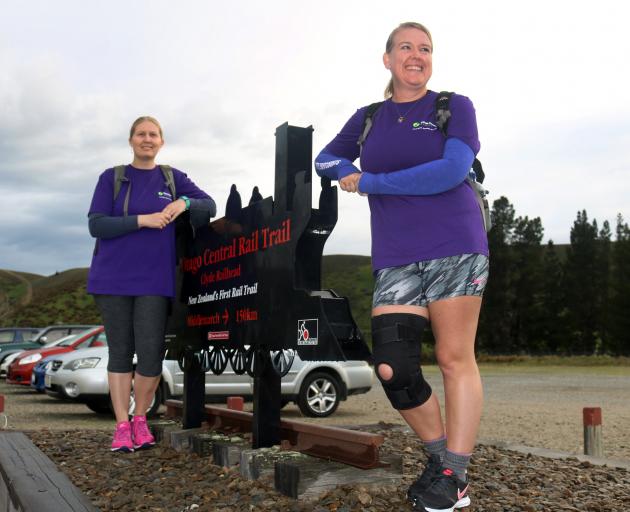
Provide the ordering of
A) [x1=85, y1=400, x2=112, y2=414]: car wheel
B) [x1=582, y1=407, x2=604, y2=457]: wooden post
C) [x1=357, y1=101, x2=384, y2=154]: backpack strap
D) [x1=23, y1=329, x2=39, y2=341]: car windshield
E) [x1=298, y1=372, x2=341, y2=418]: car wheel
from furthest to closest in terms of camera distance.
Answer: [x1=23, y1=329, x2=39, y2=341]: car windshield → [x1=85, y1=400, x2=112, y2=414]: car wheel → [x1=298, y1=372, x2=341, y2=418]: car wheel → [x1=582, y1=407, x2=604, y2=457]: wooden post → [x1=357, y1=101, x2=384, y2=154]: backpack strap

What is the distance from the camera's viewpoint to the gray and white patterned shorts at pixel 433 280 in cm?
321

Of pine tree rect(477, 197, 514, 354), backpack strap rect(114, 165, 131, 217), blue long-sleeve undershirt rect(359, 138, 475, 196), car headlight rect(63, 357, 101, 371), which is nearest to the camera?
blue long-sleeve undershirt rect(359, 138, 475, 196)

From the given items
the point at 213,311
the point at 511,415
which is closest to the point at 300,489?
the point at 213,311

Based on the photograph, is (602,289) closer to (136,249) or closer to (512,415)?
(512,415)

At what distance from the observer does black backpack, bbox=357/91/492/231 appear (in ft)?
10.9

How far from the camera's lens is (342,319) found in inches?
157

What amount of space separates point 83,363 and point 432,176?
29.7ft

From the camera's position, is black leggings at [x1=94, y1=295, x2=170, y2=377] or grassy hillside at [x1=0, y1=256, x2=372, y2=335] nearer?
black leggings at [x1=94, y1=295, x2=170, y2=377]

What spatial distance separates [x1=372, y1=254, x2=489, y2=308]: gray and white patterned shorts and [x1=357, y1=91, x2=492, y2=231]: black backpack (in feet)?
0.90

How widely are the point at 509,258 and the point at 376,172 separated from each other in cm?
7632

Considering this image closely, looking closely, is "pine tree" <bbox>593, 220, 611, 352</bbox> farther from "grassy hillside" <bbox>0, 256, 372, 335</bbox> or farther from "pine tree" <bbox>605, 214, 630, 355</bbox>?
"grassy hillside" <bbox>0, 256, 372, 335</bbox>

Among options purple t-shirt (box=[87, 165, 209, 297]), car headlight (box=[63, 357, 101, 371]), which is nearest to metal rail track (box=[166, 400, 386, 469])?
purple t-shirt (box=[87, 165, 209, 297])

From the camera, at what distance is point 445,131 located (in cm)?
333

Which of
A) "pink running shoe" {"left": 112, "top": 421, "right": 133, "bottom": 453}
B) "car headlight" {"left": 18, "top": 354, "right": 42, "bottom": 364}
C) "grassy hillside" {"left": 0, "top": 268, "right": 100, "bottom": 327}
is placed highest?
"grassy hillside" {"left": 0, "top": 268, "right": 100, "bottom": 327}
